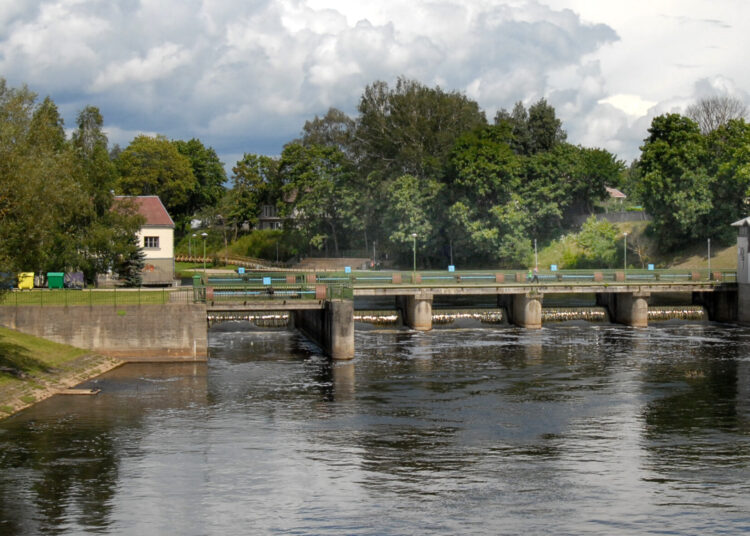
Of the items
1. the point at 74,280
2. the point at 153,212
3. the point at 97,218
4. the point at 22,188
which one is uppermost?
the point at 153,212

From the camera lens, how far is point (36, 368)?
2092 inches

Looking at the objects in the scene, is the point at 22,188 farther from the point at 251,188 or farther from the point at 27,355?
the point at 251,188

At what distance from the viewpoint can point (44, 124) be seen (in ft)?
182

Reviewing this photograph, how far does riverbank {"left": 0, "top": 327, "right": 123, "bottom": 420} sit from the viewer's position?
48028 mm

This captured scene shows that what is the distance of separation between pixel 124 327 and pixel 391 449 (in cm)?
2885

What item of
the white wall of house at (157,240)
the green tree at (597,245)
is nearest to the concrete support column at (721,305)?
the green tree at (597,245)

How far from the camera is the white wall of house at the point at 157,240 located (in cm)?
11000

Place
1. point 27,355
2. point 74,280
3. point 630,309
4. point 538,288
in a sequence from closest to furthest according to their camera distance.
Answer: point 27,355 < point 74,280 < point 538,288 < point 630,309

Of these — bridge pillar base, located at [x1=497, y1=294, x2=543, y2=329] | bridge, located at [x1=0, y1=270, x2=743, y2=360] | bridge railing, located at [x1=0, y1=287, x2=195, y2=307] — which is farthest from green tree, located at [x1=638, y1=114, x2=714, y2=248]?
bridge railing, located at [x1=0, y1=287, x2=195, y2=307]

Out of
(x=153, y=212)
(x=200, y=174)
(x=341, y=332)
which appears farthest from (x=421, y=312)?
(x=200, y=174)

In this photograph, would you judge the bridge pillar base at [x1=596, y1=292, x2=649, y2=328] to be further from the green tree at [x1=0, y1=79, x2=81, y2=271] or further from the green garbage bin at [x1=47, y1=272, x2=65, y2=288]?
the green tree at [x1=0, y1=79, x2=81, y2=271]

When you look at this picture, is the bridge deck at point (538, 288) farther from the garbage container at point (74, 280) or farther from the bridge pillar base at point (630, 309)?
the garbage container at point (74, 280)

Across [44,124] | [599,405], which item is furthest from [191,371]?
[599,405]

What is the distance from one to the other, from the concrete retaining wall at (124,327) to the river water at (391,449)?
1.88m
